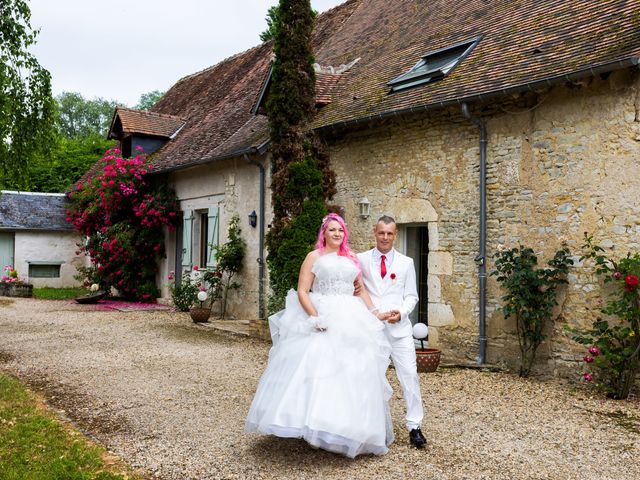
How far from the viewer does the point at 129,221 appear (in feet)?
51.9

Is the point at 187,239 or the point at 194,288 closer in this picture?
the point at 194,288

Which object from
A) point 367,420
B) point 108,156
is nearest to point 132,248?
point 108,156

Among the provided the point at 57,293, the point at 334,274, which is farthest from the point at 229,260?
the point at 57,293

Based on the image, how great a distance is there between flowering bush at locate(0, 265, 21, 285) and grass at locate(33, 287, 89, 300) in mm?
697

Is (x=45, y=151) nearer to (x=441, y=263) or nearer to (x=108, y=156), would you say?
(x=441, y=263)

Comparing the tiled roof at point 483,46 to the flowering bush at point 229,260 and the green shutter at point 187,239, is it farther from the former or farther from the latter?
the green shutter at point 187,239

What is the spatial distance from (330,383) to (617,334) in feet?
12.8

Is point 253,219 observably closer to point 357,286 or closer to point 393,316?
point 357,286

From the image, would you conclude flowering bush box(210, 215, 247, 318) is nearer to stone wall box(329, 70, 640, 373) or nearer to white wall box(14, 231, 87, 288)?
stone wall box(329, 70, 640, 373)

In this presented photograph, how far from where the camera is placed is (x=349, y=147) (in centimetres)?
1054

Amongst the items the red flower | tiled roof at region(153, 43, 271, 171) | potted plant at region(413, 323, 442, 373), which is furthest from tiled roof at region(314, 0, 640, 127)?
potted plant at region(413, 323, 442, 373)

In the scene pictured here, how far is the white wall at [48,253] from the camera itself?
21.3 metres

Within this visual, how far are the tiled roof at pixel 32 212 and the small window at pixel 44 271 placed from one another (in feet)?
4.33

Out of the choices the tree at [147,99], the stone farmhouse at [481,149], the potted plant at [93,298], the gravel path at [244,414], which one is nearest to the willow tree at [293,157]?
the stone farmhouse at [481,149]
